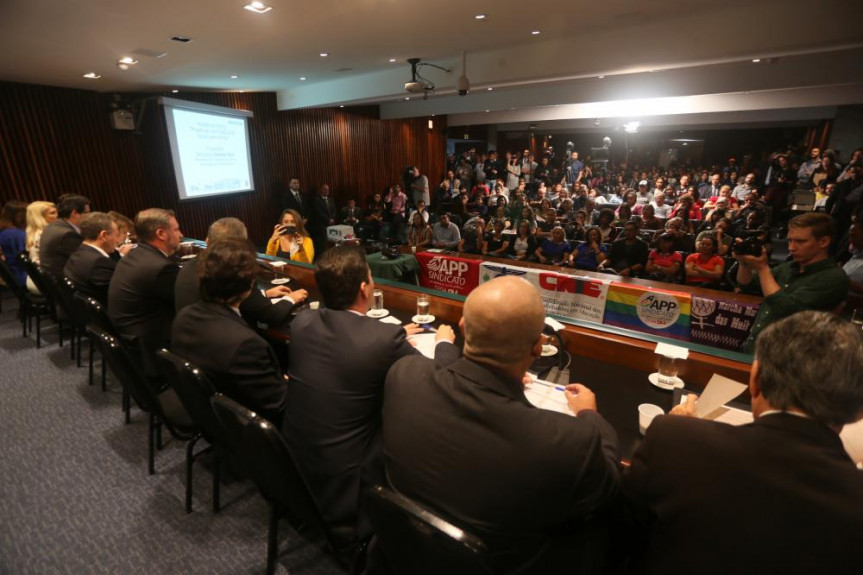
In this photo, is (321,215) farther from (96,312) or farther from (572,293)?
(96,312)

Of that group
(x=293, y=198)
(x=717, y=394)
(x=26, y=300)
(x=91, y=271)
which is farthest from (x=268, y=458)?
(x=293, y=198)

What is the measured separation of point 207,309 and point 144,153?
6784mm

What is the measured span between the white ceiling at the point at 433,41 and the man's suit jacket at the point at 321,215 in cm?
279

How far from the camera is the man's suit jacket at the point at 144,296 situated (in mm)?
2307

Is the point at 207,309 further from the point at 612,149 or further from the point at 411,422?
the point at 612,149

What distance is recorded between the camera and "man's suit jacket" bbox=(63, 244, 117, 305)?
279 centimetres

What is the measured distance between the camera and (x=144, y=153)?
22.5 ft

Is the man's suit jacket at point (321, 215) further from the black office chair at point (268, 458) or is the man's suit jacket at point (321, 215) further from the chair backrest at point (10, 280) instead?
the black office chair at point (268, 458)

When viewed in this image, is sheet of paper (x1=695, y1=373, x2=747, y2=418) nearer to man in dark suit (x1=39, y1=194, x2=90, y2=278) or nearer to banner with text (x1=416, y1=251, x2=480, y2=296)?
banner with text (x1=416, y1=251, x2=480, y2=296)

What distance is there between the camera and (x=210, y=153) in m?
7.36

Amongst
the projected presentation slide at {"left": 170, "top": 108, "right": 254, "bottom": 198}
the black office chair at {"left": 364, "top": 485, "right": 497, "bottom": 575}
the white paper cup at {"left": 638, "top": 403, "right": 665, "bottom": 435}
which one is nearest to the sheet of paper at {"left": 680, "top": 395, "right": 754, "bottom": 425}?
the white paper cup at {"left": 638, "top": 403, "right": 665, "bottom": 435}

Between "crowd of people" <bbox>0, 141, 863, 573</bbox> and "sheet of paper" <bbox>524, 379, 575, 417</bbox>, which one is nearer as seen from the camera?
"crowd of people" <bbox>0, 141, 863, 573</bbox>

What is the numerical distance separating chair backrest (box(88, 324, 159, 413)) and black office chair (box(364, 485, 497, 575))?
4.71 ft

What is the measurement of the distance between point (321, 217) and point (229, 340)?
7.97 meters
